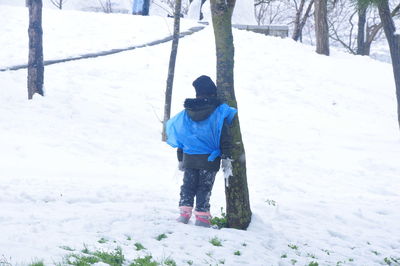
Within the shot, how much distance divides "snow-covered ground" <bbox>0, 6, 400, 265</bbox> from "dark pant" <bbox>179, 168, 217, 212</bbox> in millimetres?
277

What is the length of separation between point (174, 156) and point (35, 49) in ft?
13.7

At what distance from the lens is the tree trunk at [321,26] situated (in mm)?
20203

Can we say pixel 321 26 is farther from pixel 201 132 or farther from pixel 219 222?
pixel 201 132

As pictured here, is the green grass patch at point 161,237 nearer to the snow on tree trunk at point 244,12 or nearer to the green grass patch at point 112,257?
the green grass patch at point 112,257

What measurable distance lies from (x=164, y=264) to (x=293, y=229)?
8.85ft

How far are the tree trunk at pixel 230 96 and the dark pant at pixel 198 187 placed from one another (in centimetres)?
23

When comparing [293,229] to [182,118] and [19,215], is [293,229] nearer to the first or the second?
[182,118]

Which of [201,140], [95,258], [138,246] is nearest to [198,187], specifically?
[201,140]

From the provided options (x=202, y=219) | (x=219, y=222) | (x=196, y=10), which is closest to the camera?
(x=202, y=219)

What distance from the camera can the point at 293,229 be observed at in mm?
6832

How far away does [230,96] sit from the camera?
19.6ft

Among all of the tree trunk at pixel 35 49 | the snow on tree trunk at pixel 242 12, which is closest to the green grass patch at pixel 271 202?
the tree trunk at pixel 35 49

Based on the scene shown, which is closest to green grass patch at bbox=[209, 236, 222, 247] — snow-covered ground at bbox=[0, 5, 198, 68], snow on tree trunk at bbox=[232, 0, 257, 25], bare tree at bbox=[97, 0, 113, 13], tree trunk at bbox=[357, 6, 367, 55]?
snow-covered ground at bbox=[0, 5, 198, 68]

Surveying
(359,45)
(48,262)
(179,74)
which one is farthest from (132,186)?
(359,45)
